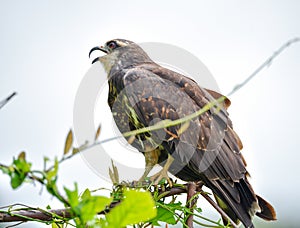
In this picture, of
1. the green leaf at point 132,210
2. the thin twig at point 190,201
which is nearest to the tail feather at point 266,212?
the thin twig at point 190,201

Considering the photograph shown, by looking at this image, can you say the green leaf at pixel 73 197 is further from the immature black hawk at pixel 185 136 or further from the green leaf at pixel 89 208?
the immature black hawk at pixel 185 136

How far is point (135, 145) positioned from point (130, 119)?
0.18 m

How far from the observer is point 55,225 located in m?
1.53

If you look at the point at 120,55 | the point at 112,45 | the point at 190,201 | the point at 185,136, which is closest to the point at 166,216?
the point at 190,201

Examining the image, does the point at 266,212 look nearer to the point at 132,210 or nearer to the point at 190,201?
the point at 190,201

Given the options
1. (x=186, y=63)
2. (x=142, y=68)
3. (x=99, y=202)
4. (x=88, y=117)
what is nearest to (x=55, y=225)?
Answer: (x=99, y=202)

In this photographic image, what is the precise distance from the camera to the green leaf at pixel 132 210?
0.65 meters

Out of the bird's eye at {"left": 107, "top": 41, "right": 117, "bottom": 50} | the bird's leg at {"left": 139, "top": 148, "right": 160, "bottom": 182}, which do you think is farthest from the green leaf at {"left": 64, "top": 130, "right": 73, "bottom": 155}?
the bird's eye at {"left": 107, "top": 41, "right": 117, "bottom": 50}

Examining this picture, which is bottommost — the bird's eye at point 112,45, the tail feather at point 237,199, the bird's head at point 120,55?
the tail feather at point 237,199

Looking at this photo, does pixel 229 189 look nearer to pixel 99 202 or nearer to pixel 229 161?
pixel 229 161

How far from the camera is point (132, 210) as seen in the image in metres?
0.67

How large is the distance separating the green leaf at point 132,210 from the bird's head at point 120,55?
3.06 meters

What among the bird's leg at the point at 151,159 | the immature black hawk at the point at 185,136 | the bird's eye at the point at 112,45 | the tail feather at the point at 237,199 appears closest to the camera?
the tail feather at the point at 237,199

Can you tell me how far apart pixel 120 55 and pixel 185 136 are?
1147 millimetres
